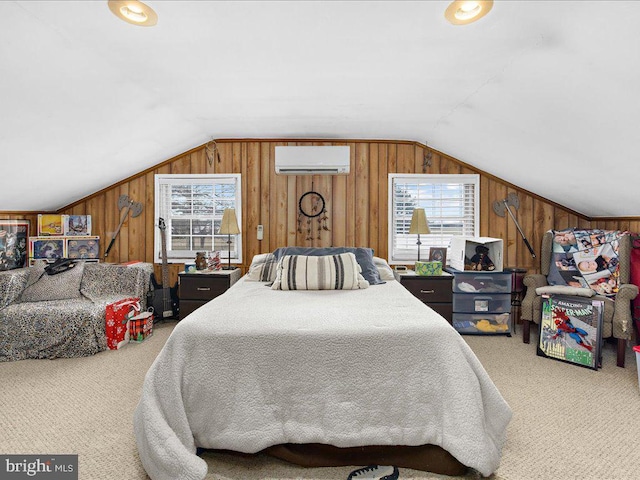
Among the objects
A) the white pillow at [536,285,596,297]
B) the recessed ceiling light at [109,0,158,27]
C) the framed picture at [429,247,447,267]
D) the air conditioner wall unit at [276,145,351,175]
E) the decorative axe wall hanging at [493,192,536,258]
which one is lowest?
the white pillow at [536,285,596,297]

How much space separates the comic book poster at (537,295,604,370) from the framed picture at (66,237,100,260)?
15.1ft

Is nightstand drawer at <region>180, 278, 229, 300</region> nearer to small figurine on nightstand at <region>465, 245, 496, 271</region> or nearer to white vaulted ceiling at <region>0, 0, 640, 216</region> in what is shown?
white vaulted ceiling at <region>0, 0, 640, 216</region>

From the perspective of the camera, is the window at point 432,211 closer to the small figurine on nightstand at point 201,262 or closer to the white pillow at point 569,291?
the white pillow at point 569,291

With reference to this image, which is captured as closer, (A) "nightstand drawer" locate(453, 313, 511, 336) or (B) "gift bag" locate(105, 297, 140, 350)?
(B) "gift bag" locate(105, 297, 140, 350)

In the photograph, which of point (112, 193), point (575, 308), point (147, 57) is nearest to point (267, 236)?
point (112, 193)

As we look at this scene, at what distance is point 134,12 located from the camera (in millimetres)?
1677

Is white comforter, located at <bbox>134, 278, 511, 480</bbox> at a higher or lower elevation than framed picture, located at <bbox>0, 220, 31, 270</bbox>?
lower

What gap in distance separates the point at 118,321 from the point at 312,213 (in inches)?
87.1

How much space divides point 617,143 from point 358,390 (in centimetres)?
242

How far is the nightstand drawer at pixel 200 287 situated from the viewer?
3.46 metres

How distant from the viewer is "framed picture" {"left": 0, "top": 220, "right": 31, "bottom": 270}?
10.8 feet

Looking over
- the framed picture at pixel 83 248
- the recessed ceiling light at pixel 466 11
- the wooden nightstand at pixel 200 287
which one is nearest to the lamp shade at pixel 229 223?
the wooden nightstand at pixel 200 287

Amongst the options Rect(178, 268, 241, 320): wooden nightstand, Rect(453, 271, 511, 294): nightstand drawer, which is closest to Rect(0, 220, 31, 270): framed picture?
Rect(178, 268, 241, 320): wooden nightstand

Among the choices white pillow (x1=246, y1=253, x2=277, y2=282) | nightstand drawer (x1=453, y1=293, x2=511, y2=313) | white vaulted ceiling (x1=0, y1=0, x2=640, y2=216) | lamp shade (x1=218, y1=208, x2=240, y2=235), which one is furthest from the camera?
lamp shade (x1=218, y1=208, x2=240, y2=235)
